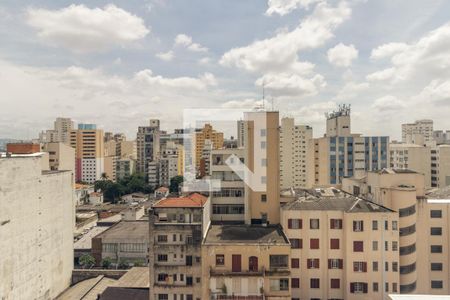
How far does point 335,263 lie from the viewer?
2406cm

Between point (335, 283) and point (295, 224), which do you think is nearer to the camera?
point (335, 283)

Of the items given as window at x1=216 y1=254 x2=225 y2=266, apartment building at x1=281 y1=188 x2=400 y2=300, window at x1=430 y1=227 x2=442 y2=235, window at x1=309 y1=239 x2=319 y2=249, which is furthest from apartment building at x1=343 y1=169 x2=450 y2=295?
window at x1=216 y1=254 x2=225 y2=266

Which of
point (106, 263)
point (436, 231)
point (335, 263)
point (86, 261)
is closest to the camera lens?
point (335, 263)

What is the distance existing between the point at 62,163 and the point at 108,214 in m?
12.5

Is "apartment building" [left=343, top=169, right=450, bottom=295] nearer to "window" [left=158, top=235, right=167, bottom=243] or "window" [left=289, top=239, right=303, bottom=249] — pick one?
"window" [left=289, top=239, right=303, bottom=249]

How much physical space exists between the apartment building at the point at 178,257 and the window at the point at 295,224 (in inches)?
238

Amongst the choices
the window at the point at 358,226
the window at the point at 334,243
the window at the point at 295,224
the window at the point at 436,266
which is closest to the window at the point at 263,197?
the window at the point at 295,224

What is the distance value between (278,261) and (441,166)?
5676cm

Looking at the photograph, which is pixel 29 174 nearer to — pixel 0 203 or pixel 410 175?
pixel 0 203

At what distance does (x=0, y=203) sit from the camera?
2412cm

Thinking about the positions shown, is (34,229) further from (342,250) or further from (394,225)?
(394,225)

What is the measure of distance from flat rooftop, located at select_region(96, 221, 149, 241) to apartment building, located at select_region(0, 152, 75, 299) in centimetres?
514

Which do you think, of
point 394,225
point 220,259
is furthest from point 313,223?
point 220,259

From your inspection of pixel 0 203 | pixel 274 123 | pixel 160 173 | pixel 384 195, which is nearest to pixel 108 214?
pixel 160 173
